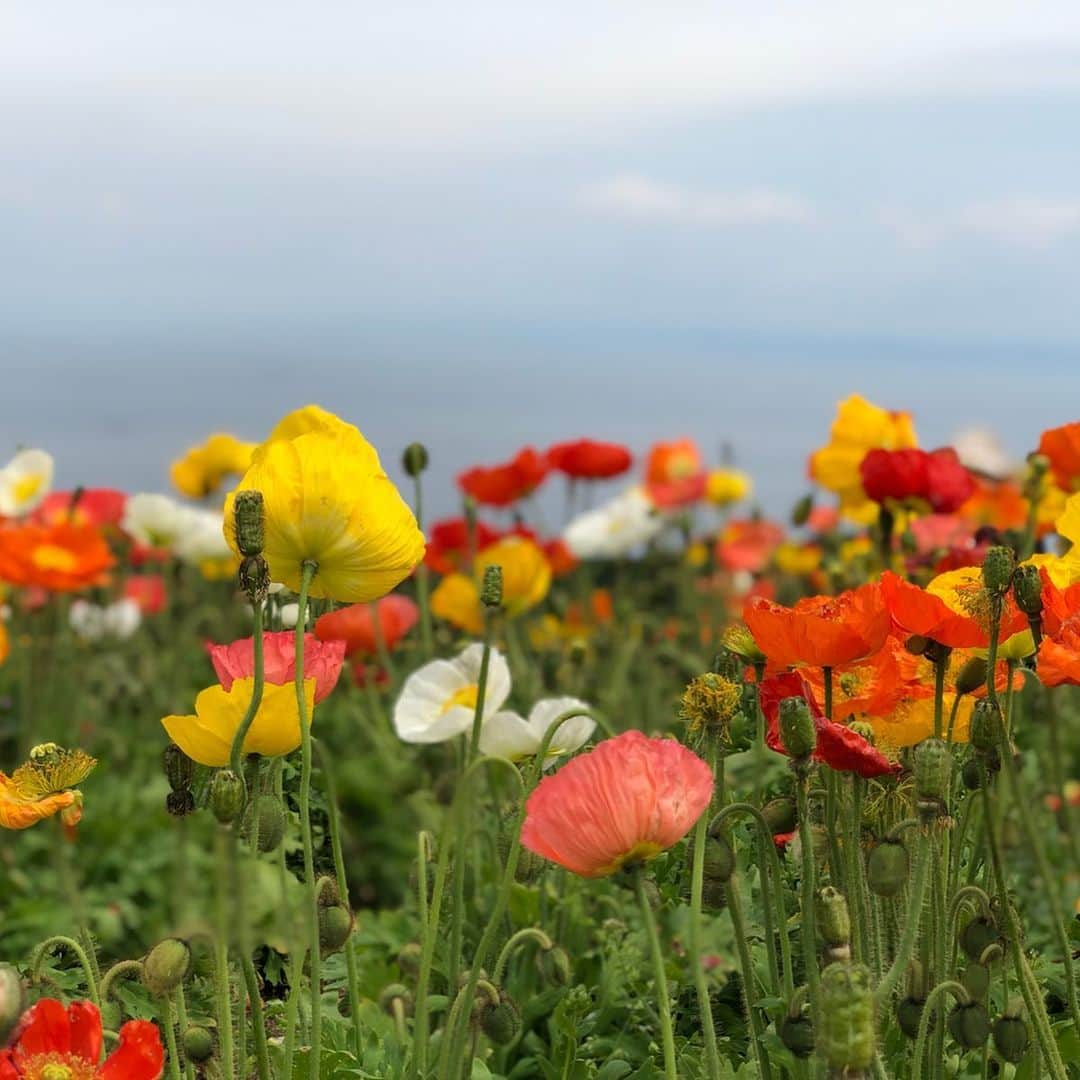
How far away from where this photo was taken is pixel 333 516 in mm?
1373

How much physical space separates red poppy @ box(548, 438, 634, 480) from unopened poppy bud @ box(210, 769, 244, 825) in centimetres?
323

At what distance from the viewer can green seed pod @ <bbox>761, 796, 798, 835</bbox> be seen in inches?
57.8

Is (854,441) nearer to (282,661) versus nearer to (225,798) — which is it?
(282,661)

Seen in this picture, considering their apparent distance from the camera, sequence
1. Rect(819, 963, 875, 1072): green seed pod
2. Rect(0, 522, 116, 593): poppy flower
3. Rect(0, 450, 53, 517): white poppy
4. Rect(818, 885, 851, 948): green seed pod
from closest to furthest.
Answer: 1. Rect(819, 963, 875, 1072): green seed pod
2. Rect(818, 885, 851, 948): green seed pod
3. Rect(0, 522, 116, 593): poppy flower
4. Rect(0, 450, 53, 517): white poppy

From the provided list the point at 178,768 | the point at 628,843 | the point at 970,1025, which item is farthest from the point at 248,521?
the point at 970,1025

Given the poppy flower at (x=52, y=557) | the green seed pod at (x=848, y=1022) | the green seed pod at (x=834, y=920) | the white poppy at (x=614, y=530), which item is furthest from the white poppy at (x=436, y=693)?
the white poppy at (x=614, y=530)

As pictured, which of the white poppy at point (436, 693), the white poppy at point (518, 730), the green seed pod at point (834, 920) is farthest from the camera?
the white poppy at point (436, 693)

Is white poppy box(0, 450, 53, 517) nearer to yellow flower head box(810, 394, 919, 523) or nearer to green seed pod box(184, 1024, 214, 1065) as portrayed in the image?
yellow flower head box(810, 394, 919, 523)

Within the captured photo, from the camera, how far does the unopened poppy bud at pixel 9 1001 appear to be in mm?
1100

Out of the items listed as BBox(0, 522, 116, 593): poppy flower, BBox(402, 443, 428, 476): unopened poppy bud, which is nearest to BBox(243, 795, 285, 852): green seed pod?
BBox(402, 443, 428, 476): unopened poppy bud

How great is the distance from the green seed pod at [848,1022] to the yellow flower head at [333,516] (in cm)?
56

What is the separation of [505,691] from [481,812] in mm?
589

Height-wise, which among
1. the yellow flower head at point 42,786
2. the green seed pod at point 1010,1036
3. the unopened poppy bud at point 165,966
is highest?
the yellow flower head at point 42,786

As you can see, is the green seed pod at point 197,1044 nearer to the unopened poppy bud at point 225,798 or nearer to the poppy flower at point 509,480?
the unopened poppy bud at point 225,798
